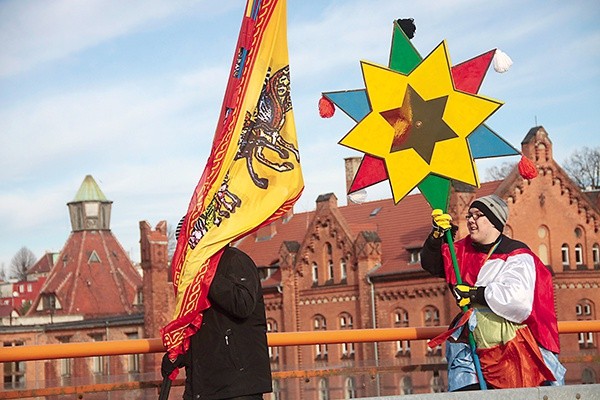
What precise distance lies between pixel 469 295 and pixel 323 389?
4.40 ft

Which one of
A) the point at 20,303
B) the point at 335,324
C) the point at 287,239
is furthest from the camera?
the point at 20,303

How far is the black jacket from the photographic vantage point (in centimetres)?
493

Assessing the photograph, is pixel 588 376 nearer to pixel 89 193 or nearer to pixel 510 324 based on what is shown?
pixel 510 324

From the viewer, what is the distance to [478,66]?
634 centimetres

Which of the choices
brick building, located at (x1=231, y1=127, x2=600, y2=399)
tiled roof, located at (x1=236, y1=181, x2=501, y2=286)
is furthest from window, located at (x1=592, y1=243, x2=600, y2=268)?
tiled roof, located at (x1=236, y1=181, x2=501, y2=286)

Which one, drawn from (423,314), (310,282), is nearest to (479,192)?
(423,314)

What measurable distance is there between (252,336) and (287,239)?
46293mm

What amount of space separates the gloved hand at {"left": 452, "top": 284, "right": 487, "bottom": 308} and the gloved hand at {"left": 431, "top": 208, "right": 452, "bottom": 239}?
0.33 meters

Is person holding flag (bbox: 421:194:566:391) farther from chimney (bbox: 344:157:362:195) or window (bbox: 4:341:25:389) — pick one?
chimney (bbox: 344:157:362:195)

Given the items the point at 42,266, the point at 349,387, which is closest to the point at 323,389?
the point at 349,387

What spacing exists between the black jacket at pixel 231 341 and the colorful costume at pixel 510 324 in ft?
4.18

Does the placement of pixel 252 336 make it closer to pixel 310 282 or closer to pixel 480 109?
pixel 480 109

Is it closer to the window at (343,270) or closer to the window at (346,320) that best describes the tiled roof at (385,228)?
the window at (343,270)

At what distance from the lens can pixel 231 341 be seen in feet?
16.4
